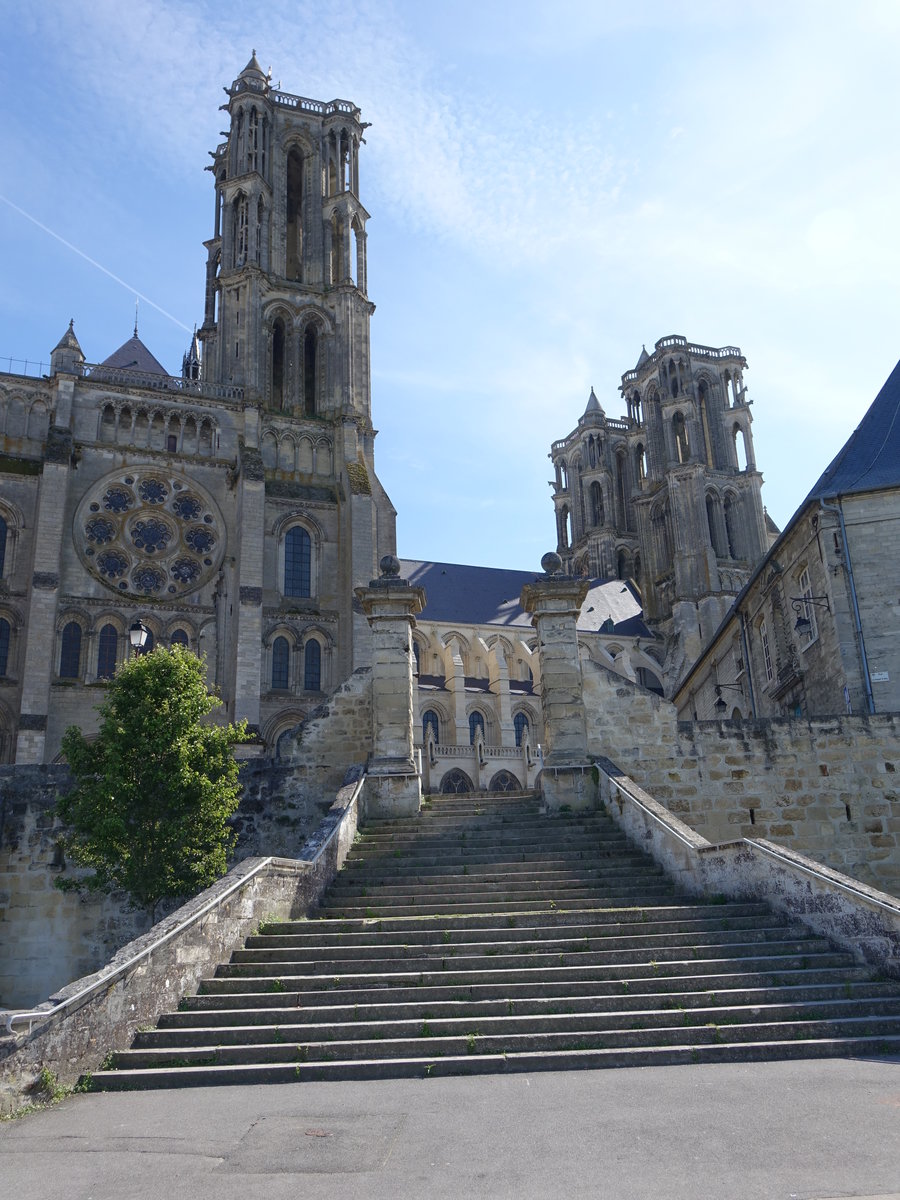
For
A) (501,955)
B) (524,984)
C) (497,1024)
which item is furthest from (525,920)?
(497,1024)

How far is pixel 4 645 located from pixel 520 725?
28.5 meters

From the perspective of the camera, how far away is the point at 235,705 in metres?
32.0

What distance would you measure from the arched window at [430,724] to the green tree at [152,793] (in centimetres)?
3645

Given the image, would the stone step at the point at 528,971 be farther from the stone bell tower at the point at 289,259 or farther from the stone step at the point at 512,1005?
the stone bell tower at the point at 289,259

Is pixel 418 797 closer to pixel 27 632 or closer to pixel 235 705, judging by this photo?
pixel 235 705

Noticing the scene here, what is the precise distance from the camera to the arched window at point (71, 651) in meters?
32.1

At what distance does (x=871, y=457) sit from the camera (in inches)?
814

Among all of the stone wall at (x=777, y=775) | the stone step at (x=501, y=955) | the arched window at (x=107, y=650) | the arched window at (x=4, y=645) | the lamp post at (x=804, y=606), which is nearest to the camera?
the stone step at (x=501, y=955)

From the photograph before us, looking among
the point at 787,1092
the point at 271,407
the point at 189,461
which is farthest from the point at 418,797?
the point at 271,407

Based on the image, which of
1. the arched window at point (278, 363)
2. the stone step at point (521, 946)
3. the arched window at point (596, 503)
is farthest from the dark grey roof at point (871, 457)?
the arched window at point (596, 503)

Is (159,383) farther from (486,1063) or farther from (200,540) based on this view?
(486,1063)

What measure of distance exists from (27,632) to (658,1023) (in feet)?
90.7

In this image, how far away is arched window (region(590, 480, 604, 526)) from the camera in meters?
72.1

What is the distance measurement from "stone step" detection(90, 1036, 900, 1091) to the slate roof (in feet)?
156
